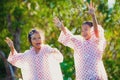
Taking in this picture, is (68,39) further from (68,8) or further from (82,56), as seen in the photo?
(68,8)

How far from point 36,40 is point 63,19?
10.6 m

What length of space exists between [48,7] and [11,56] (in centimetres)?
826

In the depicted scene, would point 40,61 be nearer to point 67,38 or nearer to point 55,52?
point 55,52

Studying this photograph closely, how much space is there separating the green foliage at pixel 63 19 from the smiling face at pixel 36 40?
7.59 metres

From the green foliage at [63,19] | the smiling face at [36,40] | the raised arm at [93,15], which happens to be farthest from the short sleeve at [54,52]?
the green foliage at [63,19]

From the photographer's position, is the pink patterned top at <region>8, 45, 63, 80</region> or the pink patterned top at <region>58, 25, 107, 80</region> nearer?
the pink patterned top at <region>58, 25, 107, 80</region>

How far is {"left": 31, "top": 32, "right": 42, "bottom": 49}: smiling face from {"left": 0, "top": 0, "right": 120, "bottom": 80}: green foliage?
759 centimetres

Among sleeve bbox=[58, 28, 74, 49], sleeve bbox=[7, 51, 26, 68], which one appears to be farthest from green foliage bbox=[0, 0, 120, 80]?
sleeve bbox=[58, 28, 74, 49]

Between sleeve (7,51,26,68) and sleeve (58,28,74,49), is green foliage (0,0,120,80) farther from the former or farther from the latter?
sleeve (58,28,74,49)

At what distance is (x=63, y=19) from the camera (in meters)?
17.5

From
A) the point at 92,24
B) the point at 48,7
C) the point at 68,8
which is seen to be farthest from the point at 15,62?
the point at 68,8

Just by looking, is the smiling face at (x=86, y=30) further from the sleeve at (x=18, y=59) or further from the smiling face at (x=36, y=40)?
the sleeve at (x=18, y=59)

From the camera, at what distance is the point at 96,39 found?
22.2 feet

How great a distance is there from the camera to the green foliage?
1504 centimetres
